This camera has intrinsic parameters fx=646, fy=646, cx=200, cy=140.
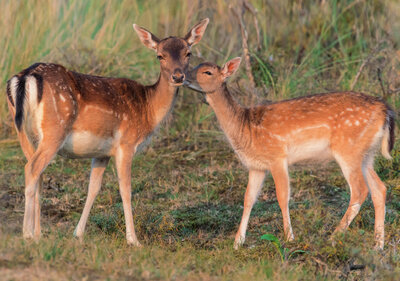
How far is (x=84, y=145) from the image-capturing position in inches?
244

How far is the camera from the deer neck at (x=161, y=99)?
22.8 feet

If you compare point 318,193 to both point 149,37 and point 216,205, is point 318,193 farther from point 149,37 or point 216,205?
point 149,37

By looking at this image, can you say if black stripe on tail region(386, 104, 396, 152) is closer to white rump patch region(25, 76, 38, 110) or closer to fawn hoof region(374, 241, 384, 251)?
fawn hoof region(374, 241, 384, 251)

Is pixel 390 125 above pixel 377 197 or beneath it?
above

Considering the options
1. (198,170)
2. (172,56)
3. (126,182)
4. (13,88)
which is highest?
(172,56)

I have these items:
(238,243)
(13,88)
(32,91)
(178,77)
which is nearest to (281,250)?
(238,243)

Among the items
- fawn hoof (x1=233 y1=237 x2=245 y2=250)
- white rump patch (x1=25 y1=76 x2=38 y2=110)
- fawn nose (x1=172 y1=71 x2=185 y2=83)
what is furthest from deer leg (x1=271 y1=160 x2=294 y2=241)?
white rump patch (x1=25 y1=76 x2=38 y2=110)

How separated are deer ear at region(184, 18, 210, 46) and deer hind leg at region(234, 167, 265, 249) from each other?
1655 mm

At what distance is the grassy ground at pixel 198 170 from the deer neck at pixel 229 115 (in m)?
0.93

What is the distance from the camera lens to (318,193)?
786cm

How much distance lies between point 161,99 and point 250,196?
Answer: 141 cm

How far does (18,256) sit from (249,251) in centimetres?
222

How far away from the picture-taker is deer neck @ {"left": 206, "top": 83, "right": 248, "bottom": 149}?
688cm

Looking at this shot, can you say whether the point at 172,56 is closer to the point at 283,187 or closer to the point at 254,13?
the point at 283,187
